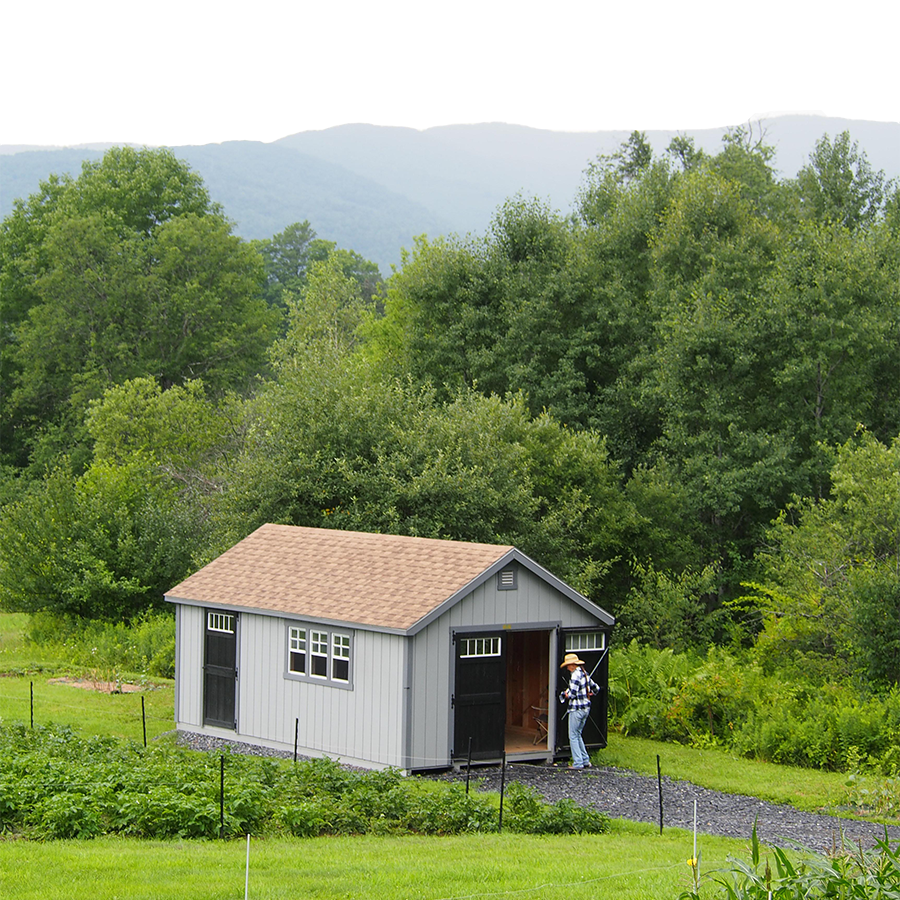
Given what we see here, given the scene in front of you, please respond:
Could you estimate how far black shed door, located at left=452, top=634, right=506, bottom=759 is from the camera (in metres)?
17.0

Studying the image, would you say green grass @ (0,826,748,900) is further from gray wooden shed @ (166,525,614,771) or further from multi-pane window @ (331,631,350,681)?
multi-pane window @ (331,631,350,681)

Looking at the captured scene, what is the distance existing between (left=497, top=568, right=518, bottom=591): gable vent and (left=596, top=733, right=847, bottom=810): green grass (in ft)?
10.5

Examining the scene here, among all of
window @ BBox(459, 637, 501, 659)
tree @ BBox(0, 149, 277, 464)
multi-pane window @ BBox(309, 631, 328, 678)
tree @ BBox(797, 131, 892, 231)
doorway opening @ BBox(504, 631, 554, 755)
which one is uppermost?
tree @ BBox(797, 131, 892, 231)

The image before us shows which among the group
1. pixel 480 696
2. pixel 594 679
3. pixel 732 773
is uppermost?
pixel 480 696

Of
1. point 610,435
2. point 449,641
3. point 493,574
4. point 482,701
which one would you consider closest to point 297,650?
point 449,641

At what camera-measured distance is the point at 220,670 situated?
19125 millimetres

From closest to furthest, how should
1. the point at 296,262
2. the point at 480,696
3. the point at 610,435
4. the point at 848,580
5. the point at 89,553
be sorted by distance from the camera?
the point at 480,696 → the point at 848,580 → the point at 89,553 → the point at 610,435 → the point at 296,262

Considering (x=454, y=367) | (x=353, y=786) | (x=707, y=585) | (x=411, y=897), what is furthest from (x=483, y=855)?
(x=454, y=367)

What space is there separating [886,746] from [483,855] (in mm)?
10136

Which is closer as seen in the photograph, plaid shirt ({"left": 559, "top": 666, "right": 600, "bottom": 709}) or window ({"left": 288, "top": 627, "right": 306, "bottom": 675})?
plaid shirt ({"left": 559, "top": 666, "right": 600, "bottom": 709})

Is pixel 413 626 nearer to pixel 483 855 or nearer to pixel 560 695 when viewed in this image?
pixel 560 695

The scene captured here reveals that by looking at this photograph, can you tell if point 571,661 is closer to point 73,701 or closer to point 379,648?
point 379,648

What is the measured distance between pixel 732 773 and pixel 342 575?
22.3ft

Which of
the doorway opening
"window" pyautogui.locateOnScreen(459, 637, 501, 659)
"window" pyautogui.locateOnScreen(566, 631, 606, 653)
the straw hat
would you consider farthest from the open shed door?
"window" pyautogui.locateOnScreen(459, 637, 501, 659)
